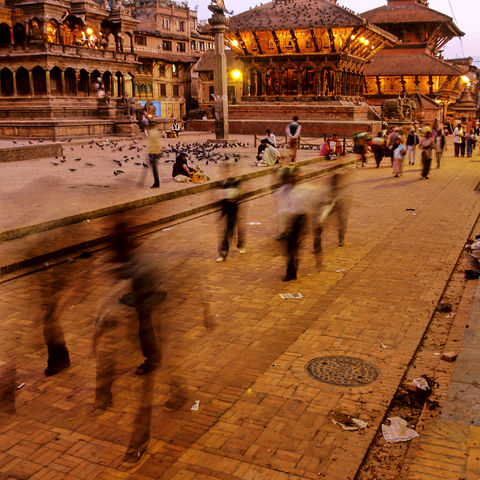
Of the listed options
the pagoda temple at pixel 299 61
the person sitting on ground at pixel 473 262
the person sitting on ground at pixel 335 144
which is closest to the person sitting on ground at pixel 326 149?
the person sitting on ground at pixel 335 144

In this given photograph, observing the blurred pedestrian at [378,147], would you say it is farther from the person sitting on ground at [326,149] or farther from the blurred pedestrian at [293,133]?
the blurred pedestrian at [293,133]

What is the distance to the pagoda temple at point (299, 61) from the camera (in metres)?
43.8

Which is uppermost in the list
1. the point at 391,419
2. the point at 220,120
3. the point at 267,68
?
the point at 267,68

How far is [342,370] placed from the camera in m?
5.38

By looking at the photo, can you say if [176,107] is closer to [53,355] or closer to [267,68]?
[267,68]

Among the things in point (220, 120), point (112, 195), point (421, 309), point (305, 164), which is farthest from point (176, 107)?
point (421, 309)

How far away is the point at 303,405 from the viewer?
474 centimetres

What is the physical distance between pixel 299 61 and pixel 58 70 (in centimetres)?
Result: 2007

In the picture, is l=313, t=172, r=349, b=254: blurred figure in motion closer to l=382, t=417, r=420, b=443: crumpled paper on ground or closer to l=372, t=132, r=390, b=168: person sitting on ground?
l=382, t=417, r=420, b=443: crumpled paper on ground

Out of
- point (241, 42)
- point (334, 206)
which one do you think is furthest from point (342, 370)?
point (241, 42)

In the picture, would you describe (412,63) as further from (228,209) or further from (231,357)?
(231,357)

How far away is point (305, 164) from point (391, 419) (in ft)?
68.2

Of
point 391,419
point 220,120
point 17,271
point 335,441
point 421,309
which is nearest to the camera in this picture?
point 335,441

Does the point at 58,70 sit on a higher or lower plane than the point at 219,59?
higher
